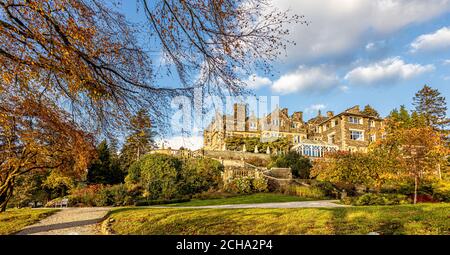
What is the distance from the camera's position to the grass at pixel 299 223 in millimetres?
7539

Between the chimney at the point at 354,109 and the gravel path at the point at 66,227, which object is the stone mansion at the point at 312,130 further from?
the gravel path at the point at 66,227

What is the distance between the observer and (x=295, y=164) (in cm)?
3164

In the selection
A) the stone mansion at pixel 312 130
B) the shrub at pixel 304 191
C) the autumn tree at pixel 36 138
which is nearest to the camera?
the autumn tree at pixel 36 138

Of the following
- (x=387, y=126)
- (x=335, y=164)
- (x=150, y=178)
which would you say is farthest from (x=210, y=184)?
(x=387, y=126)

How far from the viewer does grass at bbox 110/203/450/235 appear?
7539mm

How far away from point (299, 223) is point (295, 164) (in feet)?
77.9

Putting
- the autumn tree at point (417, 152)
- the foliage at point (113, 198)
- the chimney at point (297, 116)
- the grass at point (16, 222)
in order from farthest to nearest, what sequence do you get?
the chimney at point (297, 116) < the foliage at point (113, 198) < the autumn tree at point (417, 152) < the grass at point (16, 222)

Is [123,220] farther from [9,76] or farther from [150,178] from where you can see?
[150,178]

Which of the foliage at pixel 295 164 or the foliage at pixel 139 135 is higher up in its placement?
the foliage at pixel 139 135

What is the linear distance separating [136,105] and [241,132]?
1776 inches

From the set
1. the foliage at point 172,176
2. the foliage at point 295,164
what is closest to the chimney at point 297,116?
the foliage at point 295,164

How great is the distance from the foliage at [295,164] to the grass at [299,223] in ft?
70.5

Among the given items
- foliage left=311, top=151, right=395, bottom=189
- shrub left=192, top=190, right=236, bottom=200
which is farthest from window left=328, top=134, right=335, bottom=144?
shrub left=192, top=190, right=236, bottom=200

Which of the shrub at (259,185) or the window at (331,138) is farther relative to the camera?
the window at (331,138)
